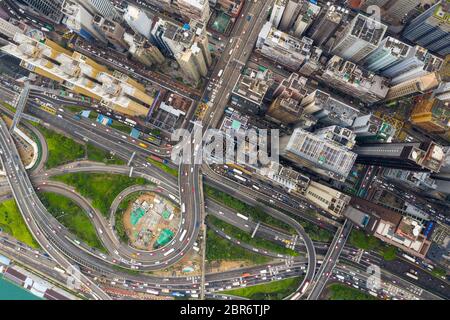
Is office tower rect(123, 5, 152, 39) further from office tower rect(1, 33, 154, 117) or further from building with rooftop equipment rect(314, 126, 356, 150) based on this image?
building with rooftop equipment rect(314, 126, 356, 150)

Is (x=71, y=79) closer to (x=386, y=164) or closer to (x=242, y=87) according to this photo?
(x=242, y=87)

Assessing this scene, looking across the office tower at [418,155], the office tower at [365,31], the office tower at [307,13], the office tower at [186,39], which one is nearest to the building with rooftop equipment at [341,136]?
the office tower at [418,155]

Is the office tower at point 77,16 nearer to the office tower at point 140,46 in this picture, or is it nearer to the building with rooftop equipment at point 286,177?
the office tower at point 140,46

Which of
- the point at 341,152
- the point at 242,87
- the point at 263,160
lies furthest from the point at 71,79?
the point at 341,152

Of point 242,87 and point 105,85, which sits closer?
point 105,85

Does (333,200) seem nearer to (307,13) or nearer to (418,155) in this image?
(418,155)

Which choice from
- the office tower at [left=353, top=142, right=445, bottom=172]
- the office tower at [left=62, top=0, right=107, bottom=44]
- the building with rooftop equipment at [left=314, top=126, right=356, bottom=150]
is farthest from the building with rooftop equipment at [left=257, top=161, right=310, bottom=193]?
the office tower at [left=62, top=0, right=107, bottom=44]
